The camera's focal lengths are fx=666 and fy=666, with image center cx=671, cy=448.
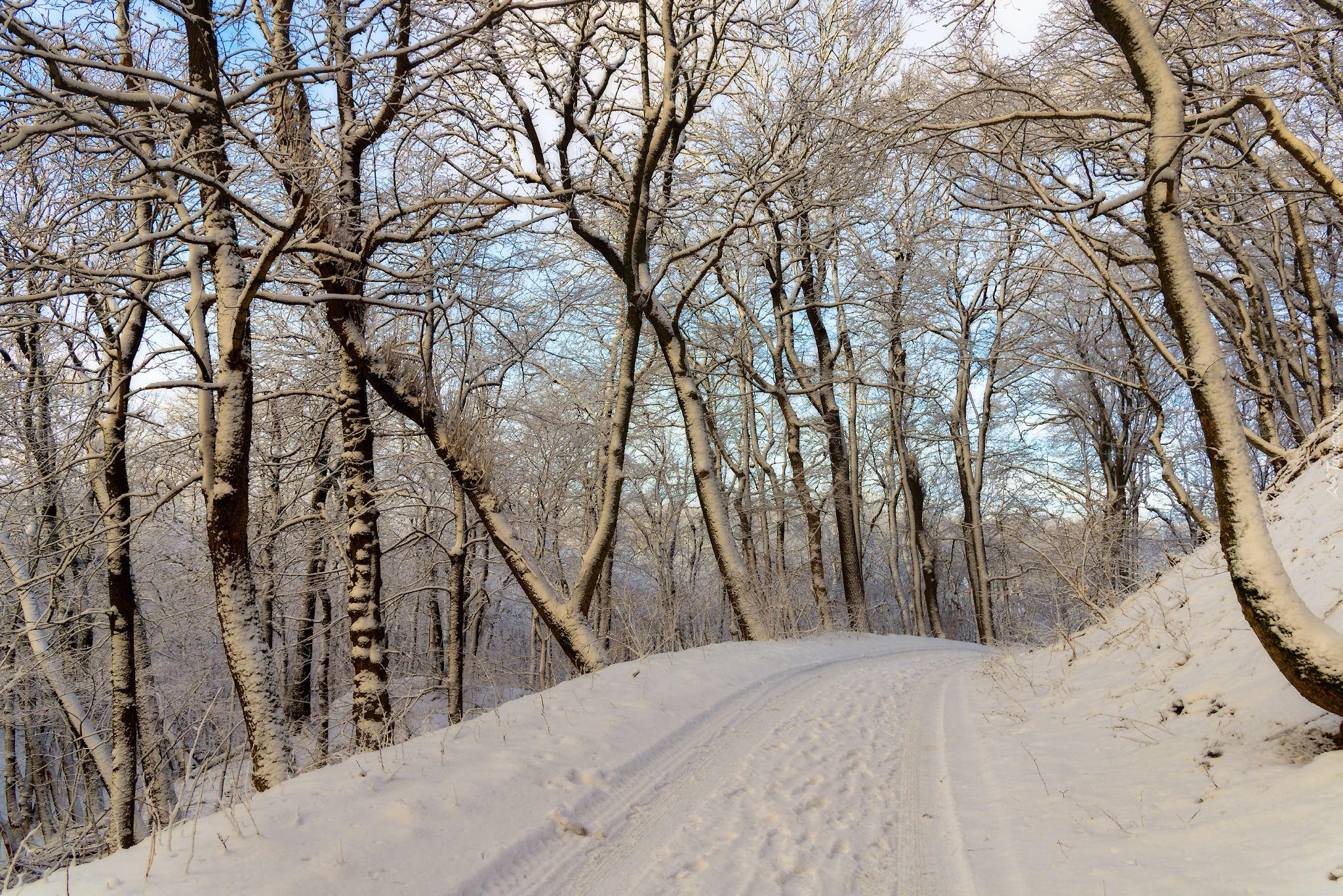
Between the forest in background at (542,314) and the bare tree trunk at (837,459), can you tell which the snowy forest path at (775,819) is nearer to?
the forest in background at (542,314)

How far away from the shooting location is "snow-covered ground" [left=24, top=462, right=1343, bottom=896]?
3133 mm

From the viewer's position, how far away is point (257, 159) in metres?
6.37

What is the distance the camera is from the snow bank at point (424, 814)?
3.00m

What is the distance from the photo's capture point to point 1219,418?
12.5ft

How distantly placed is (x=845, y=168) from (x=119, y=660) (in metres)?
12.6

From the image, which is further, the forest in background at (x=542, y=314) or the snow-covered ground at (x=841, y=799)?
the forest in background at (x=542, y=314)

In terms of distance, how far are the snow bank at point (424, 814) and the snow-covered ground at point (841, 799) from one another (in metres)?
0.01

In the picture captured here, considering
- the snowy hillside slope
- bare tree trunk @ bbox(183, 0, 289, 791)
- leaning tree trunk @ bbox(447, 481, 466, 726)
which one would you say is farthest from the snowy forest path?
leaning tree trunk @ bbox(447, 481, 466, 726)

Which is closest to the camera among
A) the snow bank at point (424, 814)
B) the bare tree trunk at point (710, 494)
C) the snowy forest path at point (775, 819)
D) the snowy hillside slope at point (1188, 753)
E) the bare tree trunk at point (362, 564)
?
the snow bank at point (424, 814)

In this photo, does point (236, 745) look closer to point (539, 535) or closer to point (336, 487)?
point (336, 487)

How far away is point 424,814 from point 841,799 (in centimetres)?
260

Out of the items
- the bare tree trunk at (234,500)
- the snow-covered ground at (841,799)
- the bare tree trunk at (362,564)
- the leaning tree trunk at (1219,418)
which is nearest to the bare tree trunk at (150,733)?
the bare tree trunk at (362,564)

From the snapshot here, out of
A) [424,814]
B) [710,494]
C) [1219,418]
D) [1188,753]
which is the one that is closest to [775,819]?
[424,814]

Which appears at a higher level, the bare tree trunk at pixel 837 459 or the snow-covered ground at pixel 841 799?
the bare tree trunk at pixel 837 459
